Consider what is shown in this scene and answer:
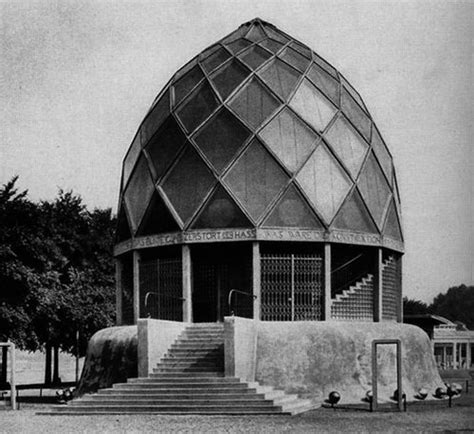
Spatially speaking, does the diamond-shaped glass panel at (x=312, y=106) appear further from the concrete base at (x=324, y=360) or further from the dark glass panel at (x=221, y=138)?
the concrete base at (x=324, y=360)

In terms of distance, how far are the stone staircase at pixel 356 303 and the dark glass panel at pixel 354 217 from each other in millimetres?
1549

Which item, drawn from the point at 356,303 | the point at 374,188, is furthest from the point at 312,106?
the point at 356,303

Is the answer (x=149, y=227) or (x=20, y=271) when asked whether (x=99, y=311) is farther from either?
(x=149, y=227)

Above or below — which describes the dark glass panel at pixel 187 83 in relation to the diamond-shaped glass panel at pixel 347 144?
above

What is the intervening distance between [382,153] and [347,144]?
2068mm

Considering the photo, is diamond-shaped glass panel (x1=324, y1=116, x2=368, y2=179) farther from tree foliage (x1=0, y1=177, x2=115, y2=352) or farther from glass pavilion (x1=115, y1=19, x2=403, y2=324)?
tree foliage (x1=0, y1=177, x2=115, y2=352)

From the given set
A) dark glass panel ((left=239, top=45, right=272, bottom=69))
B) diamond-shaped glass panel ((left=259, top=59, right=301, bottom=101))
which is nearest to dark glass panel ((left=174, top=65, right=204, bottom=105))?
dark glass panel ((left=239, top=45, right=272, bottom=69))

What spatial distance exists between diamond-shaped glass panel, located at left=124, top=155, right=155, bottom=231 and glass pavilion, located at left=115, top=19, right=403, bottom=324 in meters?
0.06

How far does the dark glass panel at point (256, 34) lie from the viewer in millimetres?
25111

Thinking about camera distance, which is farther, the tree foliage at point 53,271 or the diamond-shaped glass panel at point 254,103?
the tree foliage at point 53,271

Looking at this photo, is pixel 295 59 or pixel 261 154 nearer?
pixel 261 154

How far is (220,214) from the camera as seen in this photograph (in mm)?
22016

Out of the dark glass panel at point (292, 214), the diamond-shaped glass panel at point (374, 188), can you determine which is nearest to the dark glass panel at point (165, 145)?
the dark glass panel at point (292, 214)

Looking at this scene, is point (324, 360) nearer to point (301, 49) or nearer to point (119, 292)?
point (119, 292)
